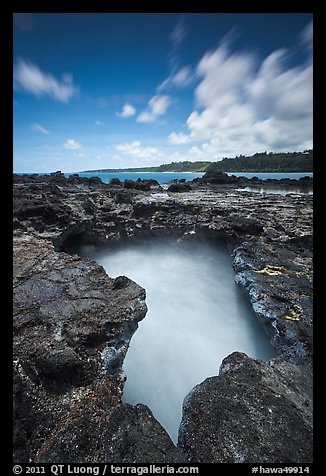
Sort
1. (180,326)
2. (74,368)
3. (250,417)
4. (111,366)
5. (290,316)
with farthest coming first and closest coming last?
(180,326)
(290,316)
(111,366)
(74,368)
(250,417)

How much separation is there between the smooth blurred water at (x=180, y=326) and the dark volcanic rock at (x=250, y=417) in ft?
7.57

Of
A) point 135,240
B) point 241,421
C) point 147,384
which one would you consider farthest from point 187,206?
point 241,421

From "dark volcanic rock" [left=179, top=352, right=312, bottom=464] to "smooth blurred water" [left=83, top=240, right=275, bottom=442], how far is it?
231 cm

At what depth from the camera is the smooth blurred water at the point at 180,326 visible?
21.1 feet

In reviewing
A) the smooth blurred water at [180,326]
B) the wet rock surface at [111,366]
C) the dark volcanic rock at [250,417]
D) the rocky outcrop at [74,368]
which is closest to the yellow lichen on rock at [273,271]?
the wet rock surface at [111,366]

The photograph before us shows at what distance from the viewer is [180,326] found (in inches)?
336

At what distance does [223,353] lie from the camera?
7.39 metres

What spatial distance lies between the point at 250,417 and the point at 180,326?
493cm

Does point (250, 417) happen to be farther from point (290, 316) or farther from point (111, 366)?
point (290, 316)

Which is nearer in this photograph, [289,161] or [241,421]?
[241,421]

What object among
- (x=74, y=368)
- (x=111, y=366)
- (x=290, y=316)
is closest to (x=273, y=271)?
(x=290, y=316)

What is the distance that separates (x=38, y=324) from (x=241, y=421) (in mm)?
4448

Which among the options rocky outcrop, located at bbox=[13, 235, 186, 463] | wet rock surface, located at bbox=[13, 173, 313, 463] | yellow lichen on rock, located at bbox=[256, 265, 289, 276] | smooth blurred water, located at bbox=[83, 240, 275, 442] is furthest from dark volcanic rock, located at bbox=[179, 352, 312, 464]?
yellow lichen on rock, located at bbox=[256, 265, 289, 276]
